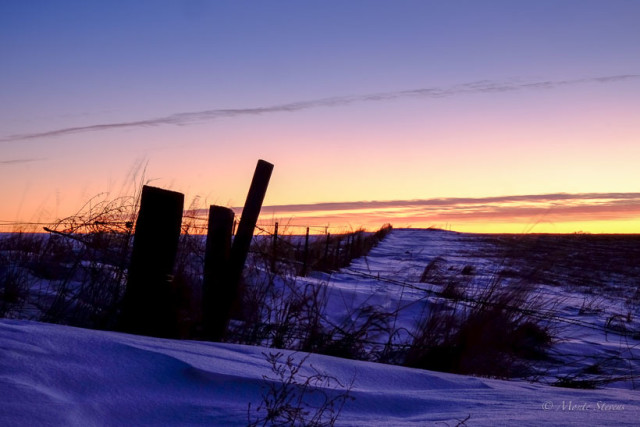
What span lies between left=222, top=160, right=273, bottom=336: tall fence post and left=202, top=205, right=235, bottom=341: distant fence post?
0.04 meters

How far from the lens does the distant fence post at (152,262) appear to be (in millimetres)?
3652

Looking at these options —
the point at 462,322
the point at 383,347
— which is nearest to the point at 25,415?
the point at 383,347

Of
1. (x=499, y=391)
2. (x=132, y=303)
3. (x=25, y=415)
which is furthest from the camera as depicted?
(x=132, y=303)

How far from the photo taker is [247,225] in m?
4.62

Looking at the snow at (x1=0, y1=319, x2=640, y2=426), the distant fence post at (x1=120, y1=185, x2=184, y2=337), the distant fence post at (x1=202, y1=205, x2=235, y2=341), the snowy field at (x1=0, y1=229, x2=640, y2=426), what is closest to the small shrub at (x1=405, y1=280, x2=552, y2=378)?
the snowy field at (x1=0, y1=229, x2=640, y2=426)

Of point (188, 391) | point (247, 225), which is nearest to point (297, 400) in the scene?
point (188, 391)

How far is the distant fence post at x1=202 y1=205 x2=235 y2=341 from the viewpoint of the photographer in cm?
442

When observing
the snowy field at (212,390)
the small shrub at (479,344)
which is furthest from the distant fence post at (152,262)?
the small shrub at (479,344)

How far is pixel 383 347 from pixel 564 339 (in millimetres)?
2445

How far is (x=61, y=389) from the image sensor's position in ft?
7.84

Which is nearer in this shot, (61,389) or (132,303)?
(61,389)

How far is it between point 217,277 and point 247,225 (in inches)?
17.6

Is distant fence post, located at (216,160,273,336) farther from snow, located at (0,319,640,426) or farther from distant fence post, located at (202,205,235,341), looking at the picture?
snow, located at (0,319,640,426)

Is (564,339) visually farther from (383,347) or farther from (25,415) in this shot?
(25,415)
